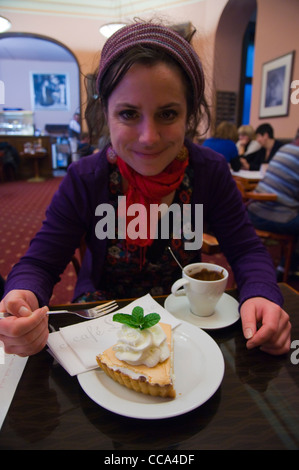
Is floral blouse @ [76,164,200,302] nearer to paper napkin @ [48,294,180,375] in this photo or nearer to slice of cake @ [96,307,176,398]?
paper napkin @ [48,294,180,375]

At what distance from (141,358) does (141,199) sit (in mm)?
576

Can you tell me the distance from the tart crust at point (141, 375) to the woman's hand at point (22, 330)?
12cm

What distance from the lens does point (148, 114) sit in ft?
2.68

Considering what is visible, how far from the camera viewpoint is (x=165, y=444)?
0.46 meters

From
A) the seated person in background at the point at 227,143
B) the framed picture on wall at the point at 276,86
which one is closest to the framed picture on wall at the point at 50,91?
the framed picture on wall at the point at 276,86

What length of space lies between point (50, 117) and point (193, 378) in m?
12.8

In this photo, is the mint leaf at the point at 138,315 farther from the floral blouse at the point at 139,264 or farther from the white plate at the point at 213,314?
the floral blouse at the point at 139,264

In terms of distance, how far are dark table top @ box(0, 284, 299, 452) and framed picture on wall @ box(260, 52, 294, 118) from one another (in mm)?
4601

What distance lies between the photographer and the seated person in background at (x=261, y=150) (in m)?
4.58

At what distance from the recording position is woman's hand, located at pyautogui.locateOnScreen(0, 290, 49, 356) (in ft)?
1.93

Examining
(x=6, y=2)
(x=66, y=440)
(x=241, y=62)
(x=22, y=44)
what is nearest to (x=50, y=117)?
(x=22, y=44)

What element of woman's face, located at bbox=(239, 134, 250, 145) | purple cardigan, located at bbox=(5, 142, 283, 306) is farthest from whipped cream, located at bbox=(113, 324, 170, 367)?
woman's face, located at bbox=(239, 134, 250, 145)

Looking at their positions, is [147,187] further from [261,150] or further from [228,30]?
[228,30]

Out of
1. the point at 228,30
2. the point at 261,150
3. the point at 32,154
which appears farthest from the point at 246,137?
the point at 32,154
